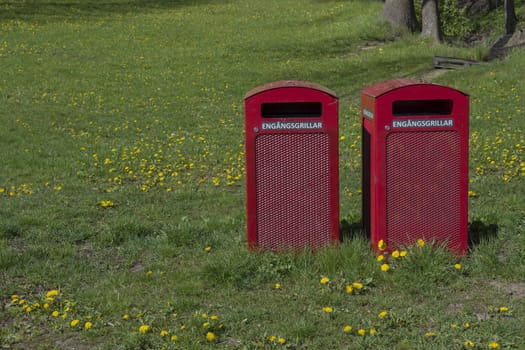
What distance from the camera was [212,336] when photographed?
457cm

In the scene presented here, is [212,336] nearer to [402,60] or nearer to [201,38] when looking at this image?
[402,60]

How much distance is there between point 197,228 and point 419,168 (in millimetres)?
2174

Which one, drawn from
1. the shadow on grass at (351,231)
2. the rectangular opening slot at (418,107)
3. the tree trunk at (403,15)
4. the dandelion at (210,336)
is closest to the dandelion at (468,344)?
the dandelion at (210,336)

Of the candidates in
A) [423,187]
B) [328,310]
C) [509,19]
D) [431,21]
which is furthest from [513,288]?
[509,19]

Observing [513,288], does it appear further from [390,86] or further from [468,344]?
[390,86]

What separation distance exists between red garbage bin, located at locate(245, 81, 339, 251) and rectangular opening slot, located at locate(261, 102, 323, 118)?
17cm

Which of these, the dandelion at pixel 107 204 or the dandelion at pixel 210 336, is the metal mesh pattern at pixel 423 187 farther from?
the dandelion at pixel 107 204

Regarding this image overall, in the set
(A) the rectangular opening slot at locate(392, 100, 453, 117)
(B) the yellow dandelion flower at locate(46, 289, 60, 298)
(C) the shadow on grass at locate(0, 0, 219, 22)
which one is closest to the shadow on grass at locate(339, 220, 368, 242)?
(A) the rectangular opening slot at locate(392, 100, 453, 117)

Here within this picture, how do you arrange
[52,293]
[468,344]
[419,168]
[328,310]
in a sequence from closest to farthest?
[468,344], [328,310], [52,293], [419,168]

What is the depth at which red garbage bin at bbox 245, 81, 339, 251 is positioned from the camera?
232 inches

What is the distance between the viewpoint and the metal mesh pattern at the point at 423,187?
5.80 meters

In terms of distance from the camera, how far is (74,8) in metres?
33.7

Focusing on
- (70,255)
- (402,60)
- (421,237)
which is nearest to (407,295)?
(421,237)

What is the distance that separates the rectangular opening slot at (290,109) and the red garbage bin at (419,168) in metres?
0.51
